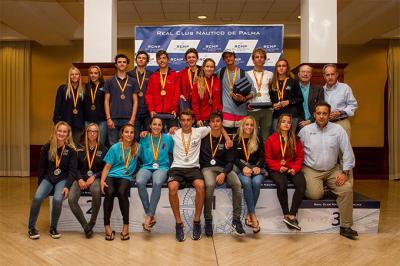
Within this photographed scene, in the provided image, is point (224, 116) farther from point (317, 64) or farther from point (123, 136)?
point (317, 64)

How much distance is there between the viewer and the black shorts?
401cm

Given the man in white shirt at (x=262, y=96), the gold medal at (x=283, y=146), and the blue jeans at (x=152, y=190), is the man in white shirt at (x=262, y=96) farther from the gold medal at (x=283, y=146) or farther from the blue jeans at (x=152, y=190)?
the blue jeans at (x=152, y=190)

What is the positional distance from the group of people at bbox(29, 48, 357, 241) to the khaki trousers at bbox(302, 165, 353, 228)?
11 millimetres

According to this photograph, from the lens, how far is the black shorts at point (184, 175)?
13.2 ft

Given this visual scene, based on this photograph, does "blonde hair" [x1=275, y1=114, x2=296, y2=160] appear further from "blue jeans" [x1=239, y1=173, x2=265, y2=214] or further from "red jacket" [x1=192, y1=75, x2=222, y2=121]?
"red jacket" [x1=192, y1=75, x2=222, y2=121]

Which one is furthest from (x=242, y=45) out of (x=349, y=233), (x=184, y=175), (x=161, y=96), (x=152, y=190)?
(x=349, y=233)

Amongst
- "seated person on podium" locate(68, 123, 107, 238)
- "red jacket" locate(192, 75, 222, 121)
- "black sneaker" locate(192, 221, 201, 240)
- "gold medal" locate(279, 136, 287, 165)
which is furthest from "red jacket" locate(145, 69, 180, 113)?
"black sneaker" locate(192, 221, 201, 240)

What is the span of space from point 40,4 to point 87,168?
4.30 m

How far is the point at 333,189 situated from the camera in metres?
4.13

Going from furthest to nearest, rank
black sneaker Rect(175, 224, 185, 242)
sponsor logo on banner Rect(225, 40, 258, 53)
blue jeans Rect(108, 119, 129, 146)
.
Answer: sponsor logo on banner Rect(225, 40, 258, 53) → blue jeans Rect(108, 119, 129, 146) → black sneaker Rect(175, 224, 185, 242)

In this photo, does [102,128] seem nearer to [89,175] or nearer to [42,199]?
[89,175]

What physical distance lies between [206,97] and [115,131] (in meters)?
1.17

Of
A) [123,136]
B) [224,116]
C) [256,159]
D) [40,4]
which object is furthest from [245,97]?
[40,4]

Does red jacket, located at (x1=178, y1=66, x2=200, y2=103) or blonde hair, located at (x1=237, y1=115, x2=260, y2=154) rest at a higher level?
red jacket, located at (x1=178, y1=66, x2=200, y2=103)
